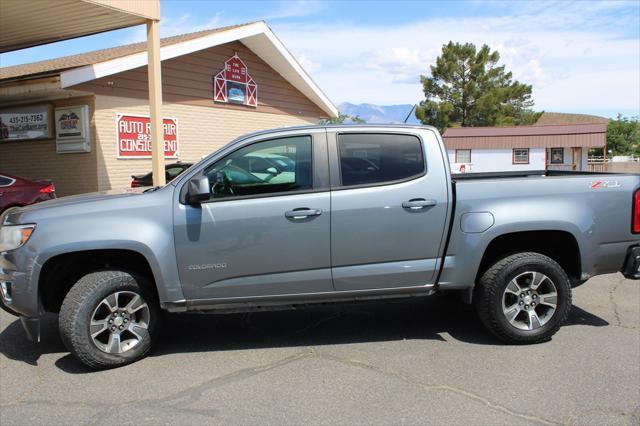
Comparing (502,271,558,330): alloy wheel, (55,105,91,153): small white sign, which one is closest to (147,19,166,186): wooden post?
(55,105,91,153): small white sign

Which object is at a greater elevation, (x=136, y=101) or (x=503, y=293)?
(x=136, y=101)

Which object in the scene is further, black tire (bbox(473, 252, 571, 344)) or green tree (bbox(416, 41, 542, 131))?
green tree (bbox(416, 41, 542, 131))

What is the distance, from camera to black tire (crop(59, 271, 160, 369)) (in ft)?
14.0

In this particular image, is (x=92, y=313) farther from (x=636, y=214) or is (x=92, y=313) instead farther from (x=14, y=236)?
(x=636, y=214)

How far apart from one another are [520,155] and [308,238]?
4386cm

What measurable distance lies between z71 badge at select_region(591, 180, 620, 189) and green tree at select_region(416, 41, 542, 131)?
162ft

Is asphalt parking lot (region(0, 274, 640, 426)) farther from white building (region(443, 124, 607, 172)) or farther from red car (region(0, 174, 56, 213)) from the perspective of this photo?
white building (region(443, 124, 607, 172))

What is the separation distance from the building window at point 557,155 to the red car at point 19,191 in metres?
42.4

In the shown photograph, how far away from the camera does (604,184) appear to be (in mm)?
4793

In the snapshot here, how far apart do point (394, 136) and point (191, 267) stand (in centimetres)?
201

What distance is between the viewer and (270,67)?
18.3 metres

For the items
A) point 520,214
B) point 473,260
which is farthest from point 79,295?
point 520,214

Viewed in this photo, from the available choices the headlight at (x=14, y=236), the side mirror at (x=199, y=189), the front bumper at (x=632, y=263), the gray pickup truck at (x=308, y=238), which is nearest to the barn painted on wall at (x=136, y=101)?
the headlight at (x=14, y=236)

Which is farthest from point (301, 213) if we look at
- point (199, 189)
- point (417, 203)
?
point (417, 203)
